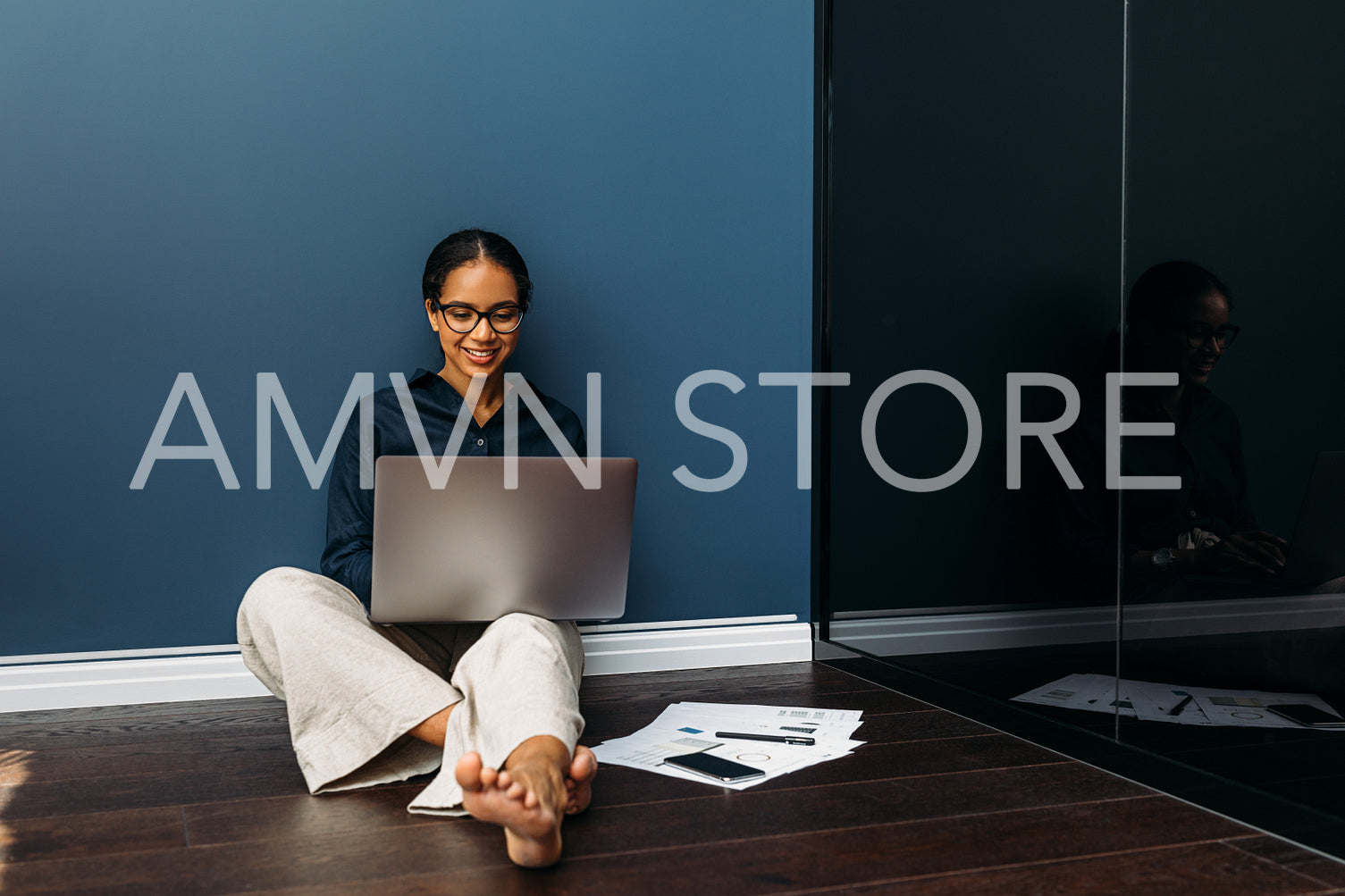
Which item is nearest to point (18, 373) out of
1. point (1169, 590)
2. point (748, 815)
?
point (748, 815)

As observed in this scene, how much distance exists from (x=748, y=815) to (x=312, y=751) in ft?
2.36

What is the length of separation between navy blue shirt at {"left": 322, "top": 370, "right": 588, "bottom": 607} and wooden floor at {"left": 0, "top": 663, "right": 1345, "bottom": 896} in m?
0.40

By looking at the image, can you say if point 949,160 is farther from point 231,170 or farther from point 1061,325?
point 231,170

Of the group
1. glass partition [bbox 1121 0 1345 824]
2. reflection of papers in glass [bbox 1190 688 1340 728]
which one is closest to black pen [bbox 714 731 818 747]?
glass partition [bbox 1121 0 1345 824]

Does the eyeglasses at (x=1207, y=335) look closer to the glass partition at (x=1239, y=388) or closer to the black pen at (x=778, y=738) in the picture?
the glass partition at (x=1239, y=388)

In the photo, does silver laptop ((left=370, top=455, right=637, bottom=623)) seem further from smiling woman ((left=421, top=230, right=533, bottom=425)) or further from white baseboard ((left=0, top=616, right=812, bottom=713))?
white baseboard ((left=0, top=616, right=812, bottom=713))

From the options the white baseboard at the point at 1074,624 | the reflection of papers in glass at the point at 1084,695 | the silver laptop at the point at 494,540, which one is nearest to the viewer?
the white baseboard at the point at 1074,624

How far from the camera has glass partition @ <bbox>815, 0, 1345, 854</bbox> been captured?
1391 millimetres

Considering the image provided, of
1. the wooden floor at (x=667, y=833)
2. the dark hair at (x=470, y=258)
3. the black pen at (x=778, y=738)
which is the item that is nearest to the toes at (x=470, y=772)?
the wooden floor at (x=667, y=833)

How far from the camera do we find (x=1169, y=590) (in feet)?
5.35

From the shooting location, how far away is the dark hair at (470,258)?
219cm

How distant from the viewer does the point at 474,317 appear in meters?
2.16

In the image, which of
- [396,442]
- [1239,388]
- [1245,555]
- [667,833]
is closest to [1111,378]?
[1239,388]

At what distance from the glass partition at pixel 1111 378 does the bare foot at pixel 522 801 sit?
39.3 inches
